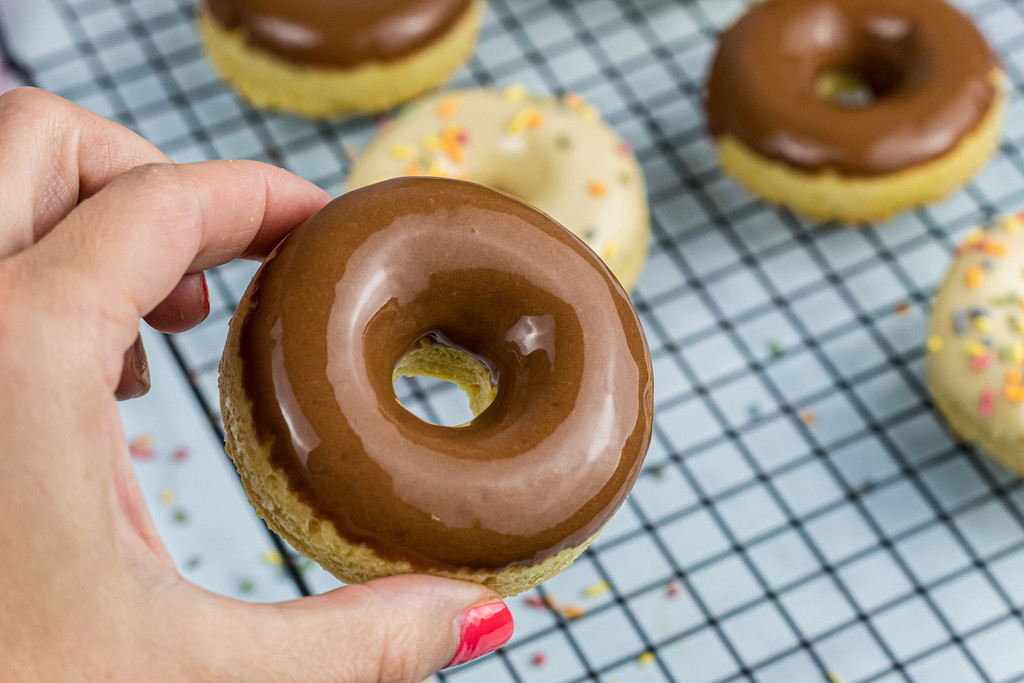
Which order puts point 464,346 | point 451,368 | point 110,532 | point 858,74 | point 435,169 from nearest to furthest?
point 110,532
point 464,346
point 451,368
point 435,169
point 858,74

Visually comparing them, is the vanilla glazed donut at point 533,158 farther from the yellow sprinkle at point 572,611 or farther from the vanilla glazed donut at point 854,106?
the yellow sprinkle at point 572,611

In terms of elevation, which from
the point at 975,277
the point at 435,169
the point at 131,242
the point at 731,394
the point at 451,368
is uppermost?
the point at 131,242

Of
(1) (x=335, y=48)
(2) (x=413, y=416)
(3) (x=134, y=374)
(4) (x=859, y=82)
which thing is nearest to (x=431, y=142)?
(1) (x=335, y=48)

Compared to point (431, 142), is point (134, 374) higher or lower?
higher

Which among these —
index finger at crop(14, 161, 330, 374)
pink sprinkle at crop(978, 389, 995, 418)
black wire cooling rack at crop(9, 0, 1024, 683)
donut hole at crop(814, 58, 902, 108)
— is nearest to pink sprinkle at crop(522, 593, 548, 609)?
black wire cooling rack at crop(9, 0, 1024, 683)

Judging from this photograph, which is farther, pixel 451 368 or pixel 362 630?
pixel 451 368

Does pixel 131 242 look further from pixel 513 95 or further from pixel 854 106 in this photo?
pixel 854 106

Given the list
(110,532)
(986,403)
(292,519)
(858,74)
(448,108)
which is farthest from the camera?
(858,74)

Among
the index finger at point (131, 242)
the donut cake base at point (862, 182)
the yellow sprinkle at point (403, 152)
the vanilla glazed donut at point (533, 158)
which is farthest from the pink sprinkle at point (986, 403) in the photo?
the index finger at point (131, 242)
